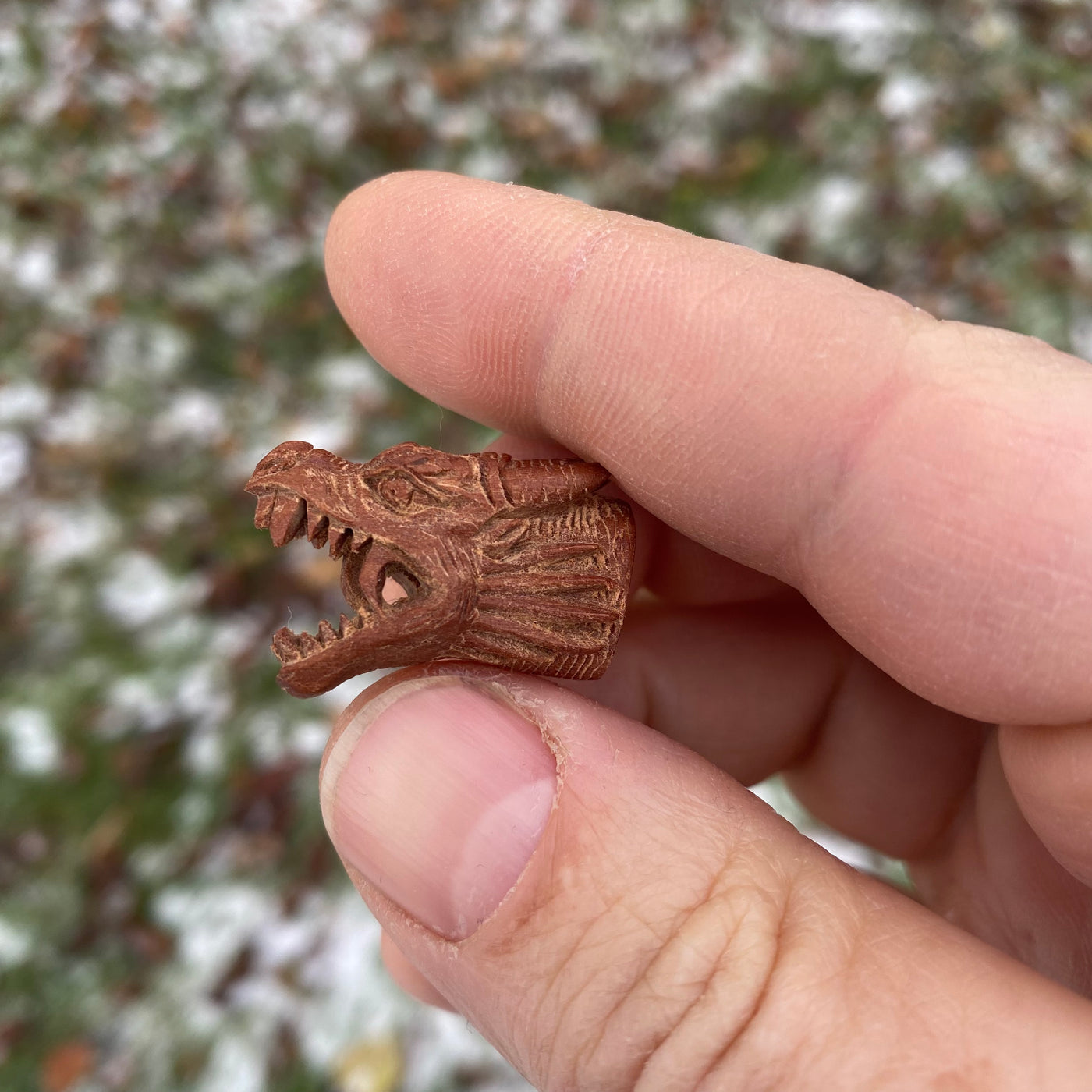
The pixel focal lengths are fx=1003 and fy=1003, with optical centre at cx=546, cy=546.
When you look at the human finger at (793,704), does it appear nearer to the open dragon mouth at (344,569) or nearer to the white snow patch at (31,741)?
the open dragon mouth at (344,569)

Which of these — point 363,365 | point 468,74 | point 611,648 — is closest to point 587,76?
point 468,74

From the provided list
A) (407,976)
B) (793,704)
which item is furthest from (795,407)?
(407,976)

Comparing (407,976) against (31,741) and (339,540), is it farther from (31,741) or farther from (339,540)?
(31,741)

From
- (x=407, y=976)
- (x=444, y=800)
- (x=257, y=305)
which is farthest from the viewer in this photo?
(x=257, y=305)

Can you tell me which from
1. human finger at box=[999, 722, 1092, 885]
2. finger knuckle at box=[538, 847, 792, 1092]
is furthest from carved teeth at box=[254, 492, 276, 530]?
human finger at box=[999, 722, 1092, 885]

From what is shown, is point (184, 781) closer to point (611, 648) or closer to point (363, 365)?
point (363, 365)

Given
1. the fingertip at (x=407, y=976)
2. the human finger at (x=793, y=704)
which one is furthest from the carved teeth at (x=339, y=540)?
the fingertip at (x=407, y=976)
